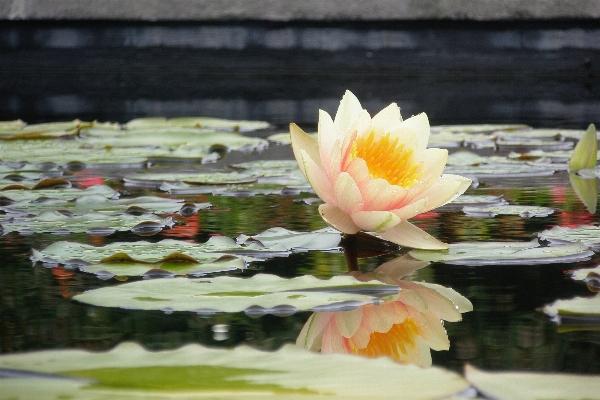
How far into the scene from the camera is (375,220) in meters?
0.92

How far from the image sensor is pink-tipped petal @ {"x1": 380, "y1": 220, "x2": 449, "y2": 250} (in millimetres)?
947

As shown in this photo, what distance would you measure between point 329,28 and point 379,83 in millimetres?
887

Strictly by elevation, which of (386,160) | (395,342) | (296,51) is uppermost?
(296,51)

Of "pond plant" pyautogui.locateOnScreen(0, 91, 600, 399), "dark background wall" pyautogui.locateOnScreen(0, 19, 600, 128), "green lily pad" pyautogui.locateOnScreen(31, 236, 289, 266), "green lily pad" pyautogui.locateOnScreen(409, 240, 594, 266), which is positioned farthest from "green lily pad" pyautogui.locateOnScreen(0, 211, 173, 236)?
"dark background wall" pyautogui.locateOnScreen(0, 19, 600, 128)

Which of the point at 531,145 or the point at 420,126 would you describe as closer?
the point at 420,126

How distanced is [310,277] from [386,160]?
0.21 meters

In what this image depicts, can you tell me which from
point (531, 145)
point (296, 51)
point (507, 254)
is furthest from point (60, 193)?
point (296, 51)

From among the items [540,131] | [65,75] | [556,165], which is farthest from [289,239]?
[65,75]

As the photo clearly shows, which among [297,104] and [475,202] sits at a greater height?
[297,104]

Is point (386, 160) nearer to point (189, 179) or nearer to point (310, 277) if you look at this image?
point (310, 277)

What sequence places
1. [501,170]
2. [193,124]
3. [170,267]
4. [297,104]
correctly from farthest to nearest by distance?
[297,104] → [193,124] → [501,170] → [170,267]

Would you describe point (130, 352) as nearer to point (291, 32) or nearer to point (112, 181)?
point (112, 181)

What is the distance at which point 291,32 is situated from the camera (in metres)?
5.96

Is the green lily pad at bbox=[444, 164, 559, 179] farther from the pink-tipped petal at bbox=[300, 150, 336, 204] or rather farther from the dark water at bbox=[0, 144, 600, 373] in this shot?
the pink-tipped petal at bbox=[300, 150, 336, 204]
